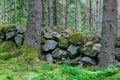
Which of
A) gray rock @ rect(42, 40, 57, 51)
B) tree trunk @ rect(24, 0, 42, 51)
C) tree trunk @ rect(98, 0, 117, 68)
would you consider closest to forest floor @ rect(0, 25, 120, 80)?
tree trunk @ rect(24, 0, 42, 51)

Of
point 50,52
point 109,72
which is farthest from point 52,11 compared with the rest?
point 109,72

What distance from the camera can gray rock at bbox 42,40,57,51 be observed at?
41.8 ft

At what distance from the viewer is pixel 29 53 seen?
11648mm

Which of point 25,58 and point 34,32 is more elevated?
point 34,32

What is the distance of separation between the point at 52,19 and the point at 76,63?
812cm

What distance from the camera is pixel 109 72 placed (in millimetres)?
6414

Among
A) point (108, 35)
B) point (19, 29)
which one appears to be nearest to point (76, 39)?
point (108, 35)

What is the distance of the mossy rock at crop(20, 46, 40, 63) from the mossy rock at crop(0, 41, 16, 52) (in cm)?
133

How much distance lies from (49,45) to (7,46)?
2.08 metres

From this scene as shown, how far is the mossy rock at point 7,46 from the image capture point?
1323cm

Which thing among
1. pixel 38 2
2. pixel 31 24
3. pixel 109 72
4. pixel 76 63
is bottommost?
pixel 76 63

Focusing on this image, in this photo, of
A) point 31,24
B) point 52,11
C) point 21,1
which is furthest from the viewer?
point 21,1

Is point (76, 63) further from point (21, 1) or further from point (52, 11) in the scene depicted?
point (21, 1)

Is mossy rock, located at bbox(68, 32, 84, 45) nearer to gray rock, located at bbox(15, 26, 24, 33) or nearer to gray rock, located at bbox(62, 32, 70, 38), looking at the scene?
gray rock, located at bbox(62, 32, 70, 38)
